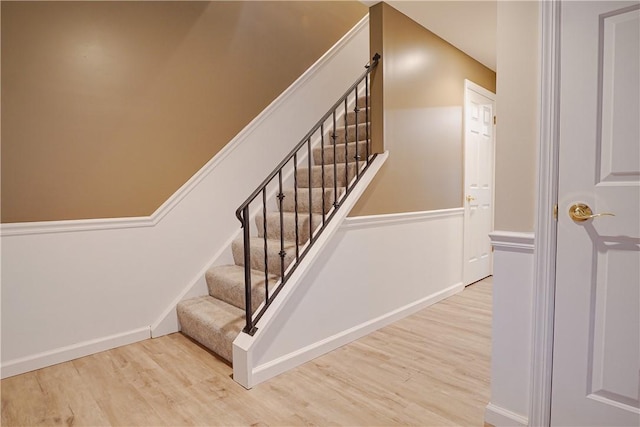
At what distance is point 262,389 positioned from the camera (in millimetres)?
1938

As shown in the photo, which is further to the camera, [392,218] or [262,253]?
[392,218]

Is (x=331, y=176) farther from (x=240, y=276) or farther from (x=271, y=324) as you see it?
(x=271, y=324)

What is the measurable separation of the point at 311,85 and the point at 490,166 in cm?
235

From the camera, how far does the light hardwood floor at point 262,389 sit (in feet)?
5.57

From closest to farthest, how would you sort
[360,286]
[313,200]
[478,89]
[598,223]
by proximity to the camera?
[598,223] < [360,286] < [313,200] < [478,89]

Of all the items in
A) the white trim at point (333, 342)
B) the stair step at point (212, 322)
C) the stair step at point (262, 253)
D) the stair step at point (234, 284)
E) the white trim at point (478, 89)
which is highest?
the white trim at point (478, 89)

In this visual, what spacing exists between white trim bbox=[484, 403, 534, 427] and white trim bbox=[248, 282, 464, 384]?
103 centimetres

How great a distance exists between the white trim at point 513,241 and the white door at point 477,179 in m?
2.39

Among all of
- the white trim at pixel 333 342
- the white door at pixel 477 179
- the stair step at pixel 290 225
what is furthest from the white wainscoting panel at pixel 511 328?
the white door at pixel 477 179

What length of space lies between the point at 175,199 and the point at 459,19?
275cm

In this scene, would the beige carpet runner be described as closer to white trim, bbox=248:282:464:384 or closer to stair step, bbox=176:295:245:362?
stair step, bbox=176:295:245:362

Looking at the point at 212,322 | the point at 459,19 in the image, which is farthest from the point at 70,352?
the point at 459,19

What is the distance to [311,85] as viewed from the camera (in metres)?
3.81

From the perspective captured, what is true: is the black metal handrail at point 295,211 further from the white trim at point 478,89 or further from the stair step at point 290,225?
the white trim at point 478,89
